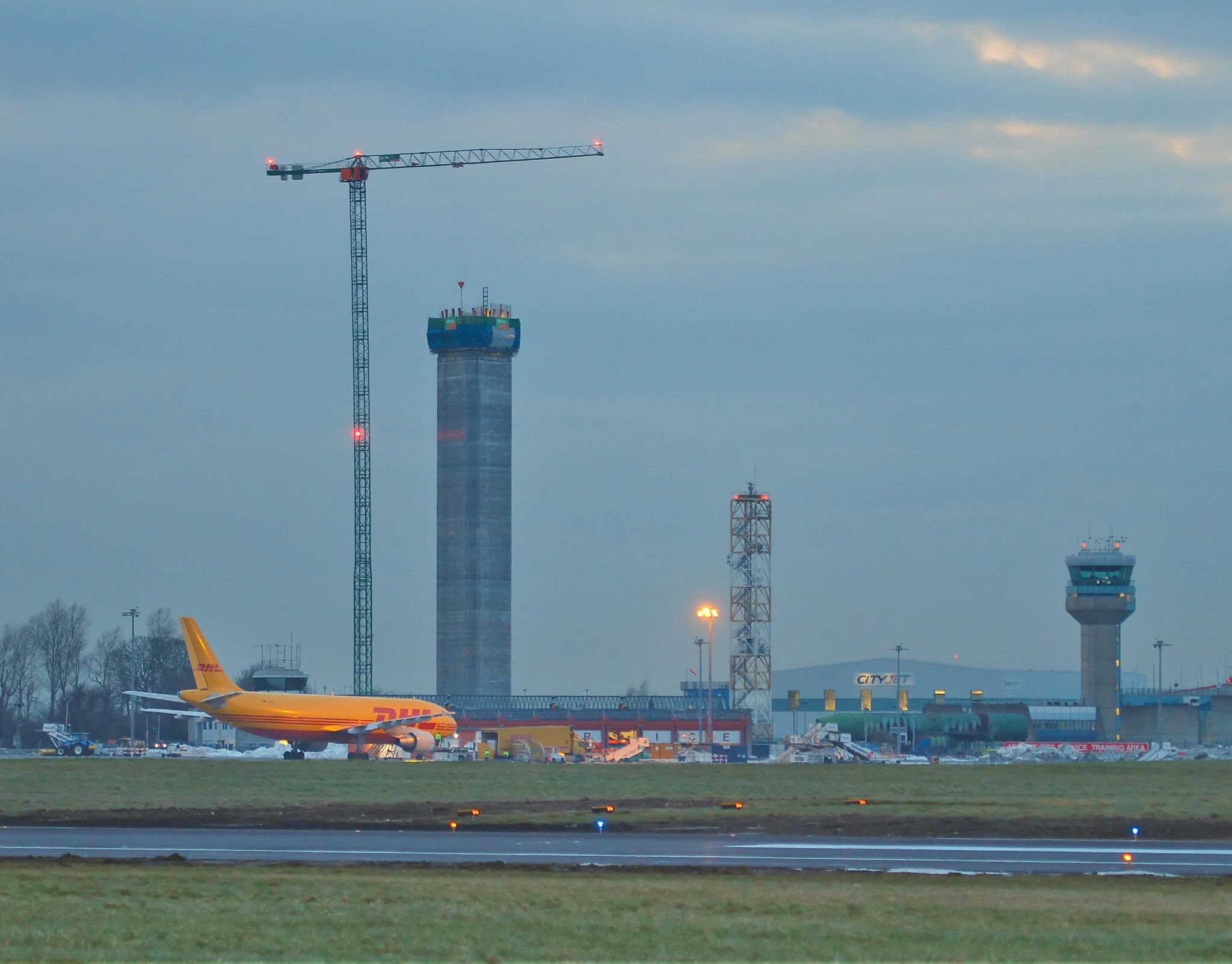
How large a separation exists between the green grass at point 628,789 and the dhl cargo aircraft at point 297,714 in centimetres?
1462

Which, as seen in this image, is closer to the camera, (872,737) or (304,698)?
(304,698)

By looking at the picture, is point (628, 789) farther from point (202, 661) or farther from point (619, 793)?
point (202, 661)

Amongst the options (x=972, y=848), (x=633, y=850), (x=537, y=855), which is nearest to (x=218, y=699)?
(x=633, y=850)

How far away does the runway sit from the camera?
3303 cm

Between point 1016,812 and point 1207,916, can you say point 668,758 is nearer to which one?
point 1016,812

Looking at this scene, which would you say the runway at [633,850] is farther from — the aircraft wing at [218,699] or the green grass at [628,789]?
the aircraft wing at [218,699]

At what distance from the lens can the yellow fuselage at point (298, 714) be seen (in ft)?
400

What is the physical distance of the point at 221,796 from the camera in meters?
61.5

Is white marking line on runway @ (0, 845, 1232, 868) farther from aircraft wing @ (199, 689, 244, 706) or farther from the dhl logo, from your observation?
the dhl logo

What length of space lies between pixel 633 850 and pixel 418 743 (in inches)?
3442

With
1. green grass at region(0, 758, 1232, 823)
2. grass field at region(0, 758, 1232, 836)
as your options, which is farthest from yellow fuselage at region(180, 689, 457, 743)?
grass field at region(0, 758, 1232, 836)

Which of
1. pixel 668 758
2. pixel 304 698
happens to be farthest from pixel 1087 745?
pixel 304 698

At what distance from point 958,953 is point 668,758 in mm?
118130

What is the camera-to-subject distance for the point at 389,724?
125812 mm
